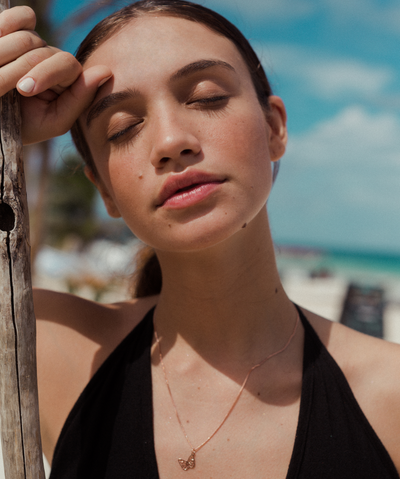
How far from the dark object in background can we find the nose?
8.76m

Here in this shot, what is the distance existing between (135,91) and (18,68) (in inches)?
15.2

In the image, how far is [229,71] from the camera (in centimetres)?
162

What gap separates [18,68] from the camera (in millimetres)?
1407

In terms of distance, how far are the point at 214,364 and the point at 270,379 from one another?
0.76ft

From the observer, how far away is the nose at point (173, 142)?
1431mm

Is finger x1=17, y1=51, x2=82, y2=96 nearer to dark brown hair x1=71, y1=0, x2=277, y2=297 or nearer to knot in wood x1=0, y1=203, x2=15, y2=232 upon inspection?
dark brown hair x1=71, y1=0, x2=277, y2=297

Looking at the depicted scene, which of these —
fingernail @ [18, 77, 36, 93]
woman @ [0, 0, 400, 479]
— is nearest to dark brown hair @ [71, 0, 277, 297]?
woman @ [0, 0, 400, 479]

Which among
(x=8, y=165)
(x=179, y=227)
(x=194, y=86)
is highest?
(x=194, y=86)

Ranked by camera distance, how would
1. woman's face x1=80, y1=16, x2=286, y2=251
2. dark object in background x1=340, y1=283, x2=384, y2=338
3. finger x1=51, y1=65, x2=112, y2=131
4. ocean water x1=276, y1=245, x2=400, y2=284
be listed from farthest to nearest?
1. ocean water x1=276, y1=245, x2=400, y2=284
2. dark object in background x1=340, y1=283, x2=384, y2=338
3. finger x1=51, y1=65, x2=112, y2=131
4. woman's face x1=80, y1=16, x2=286, y2=251

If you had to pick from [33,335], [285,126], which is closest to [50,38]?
[285,126]

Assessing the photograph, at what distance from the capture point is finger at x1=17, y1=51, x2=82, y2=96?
1410mm

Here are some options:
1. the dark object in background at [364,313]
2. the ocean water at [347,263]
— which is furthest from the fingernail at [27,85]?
the ocean water at [347,263]

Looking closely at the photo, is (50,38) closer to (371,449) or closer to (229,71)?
(229,71)

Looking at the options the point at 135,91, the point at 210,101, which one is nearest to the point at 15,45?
the point at 135,91
